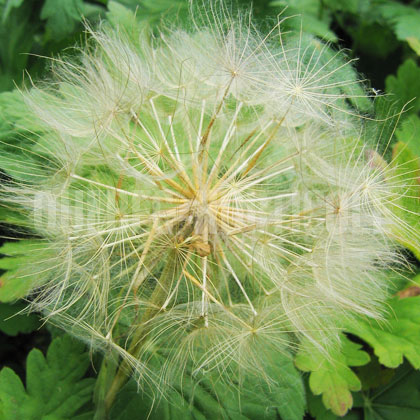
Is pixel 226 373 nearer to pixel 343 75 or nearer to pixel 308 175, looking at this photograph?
pixel 308 175

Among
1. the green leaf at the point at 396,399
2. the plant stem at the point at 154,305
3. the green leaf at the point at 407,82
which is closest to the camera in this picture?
the plant stem at the point at 154,305

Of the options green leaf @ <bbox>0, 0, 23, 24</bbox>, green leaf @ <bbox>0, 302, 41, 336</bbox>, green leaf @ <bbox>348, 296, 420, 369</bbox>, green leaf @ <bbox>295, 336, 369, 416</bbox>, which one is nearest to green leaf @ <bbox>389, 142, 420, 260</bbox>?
green leaf @ <bbox>348, 296, 420, 369</bbox>

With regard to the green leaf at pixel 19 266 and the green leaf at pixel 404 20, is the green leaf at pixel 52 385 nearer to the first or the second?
the green leaf at pixel 19 266

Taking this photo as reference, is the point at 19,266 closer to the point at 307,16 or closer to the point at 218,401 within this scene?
the point at 218,401

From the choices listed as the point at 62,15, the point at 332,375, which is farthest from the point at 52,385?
the point at 62,15

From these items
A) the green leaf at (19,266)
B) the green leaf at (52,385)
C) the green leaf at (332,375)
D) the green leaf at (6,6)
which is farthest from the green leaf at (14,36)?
the green leaf at (332,375)

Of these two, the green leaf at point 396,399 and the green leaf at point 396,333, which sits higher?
the green leaf at point 396,333

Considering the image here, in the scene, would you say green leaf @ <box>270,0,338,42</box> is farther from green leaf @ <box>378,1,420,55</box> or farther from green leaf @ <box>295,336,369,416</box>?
green leaf @ <box>295,336,369,416</box>
